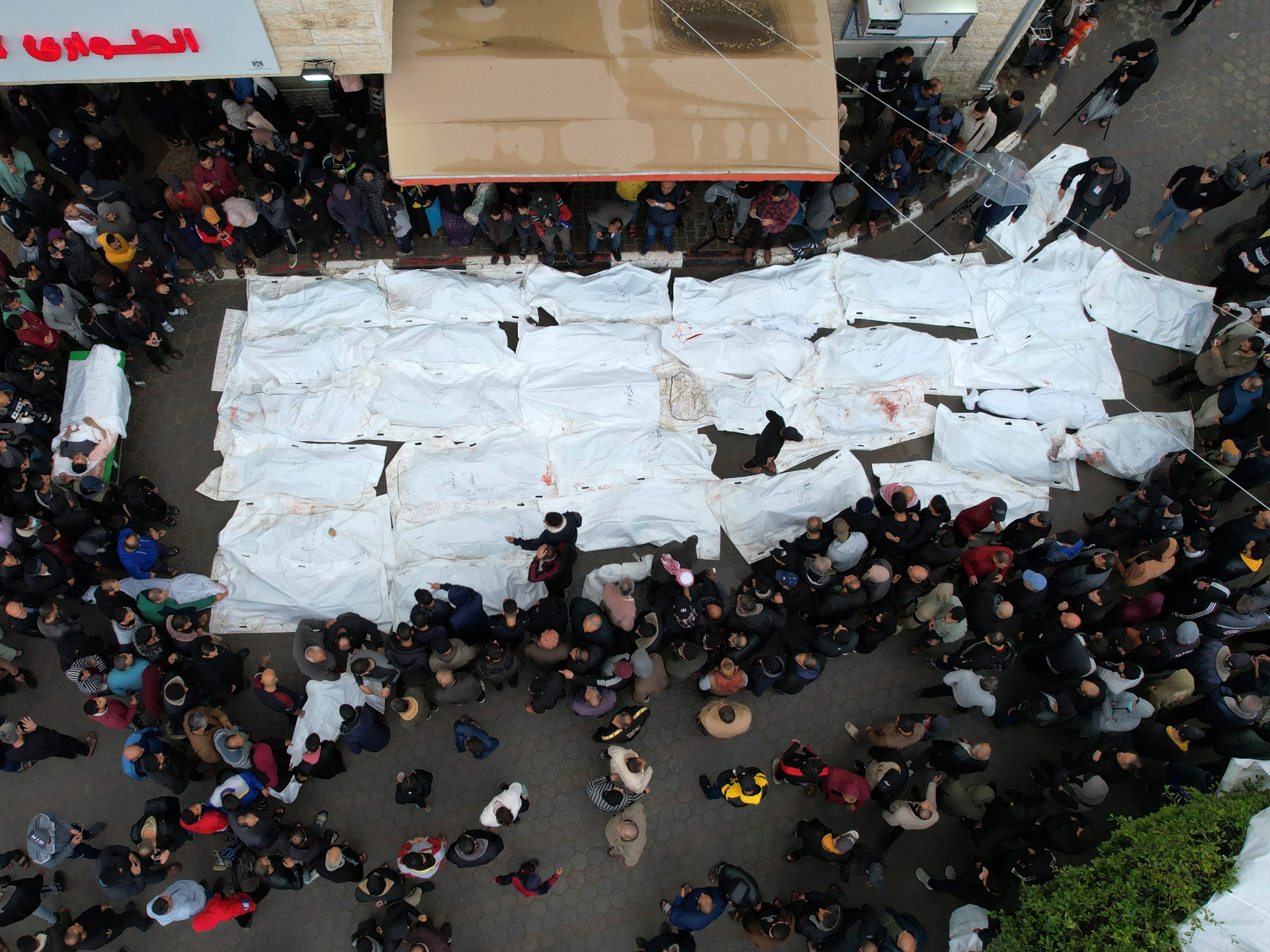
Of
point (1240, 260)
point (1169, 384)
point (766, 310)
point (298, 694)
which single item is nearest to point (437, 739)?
point (298, 694)

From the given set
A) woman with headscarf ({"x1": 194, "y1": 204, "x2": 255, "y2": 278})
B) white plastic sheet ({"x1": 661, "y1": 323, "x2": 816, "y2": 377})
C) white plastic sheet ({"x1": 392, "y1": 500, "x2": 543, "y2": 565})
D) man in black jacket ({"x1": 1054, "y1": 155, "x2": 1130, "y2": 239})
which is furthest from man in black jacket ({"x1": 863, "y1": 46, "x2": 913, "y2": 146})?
woman with headscarf ({"x1": 194, "y1": 204, "x2": 255, "y2": 278})

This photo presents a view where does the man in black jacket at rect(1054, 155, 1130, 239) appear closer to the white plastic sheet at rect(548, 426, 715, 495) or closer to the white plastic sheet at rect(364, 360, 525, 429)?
the white plastic sheet at rect(548, 426, 715, 495)

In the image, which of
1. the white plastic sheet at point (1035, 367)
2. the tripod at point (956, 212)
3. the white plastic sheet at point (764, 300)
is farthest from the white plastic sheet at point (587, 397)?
the tripod at point (956, 212)

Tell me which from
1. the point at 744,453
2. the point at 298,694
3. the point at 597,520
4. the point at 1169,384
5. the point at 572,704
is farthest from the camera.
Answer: the point at 1169,384

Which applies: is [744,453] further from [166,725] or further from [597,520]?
[166,725]

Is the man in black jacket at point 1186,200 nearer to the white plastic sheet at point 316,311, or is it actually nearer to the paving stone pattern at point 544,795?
the paving stone pattern at point 544,795

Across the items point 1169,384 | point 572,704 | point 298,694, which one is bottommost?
point 298,694

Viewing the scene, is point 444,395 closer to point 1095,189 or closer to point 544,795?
point 544,795
